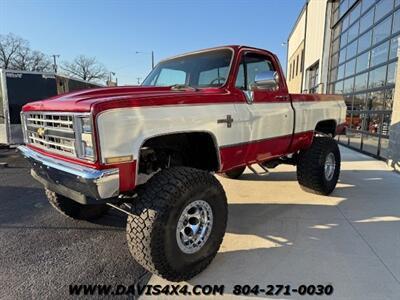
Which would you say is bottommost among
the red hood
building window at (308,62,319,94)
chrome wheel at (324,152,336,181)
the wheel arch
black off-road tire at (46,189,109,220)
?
black off-road tire at (46,189,109,220)

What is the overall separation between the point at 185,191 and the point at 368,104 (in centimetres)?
859

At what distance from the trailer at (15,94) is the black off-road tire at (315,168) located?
786 centimetres

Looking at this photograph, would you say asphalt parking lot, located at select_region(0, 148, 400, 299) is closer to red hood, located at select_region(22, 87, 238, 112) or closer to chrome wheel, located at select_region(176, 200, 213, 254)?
chrome wheel, located at select_region(176, 200, 213, 254)

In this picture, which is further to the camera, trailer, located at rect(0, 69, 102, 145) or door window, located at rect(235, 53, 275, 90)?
trailer, located at rect(0, 69, 102, 145)

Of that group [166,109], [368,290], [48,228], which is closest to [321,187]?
[368,290]

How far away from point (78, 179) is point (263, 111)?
2325 millimetres

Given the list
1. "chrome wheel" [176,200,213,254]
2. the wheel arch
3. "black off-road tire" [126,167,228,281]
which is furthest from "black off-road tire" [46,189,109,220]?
the wheel arch

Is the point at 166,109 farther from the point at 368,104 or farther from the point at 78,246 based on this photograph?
the point at 368,104

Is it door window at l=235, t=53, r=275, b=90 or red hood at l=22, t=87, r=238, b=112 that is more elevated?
door window at l=235, t=53, r=275, b=90

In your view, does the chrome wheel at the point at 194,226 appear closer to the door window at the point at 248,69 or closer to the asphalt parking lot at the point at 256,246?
Answer: the asphalt parking lot at the point at 256,246

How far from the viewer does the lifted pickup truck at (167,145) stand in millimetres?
2426

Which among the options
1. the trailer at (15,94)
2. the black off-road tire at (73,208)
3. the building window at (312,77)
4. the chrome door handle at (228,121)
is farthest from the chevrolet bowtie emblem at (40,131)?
the building window at (312,77)

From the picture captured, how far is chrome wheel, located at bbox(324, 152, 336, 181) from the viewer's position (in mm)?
5316

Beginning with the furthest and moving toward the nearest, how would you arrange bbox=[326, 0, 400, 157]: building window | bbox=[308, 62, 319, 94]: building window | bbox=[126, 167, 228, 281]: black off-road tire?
bbox=[308, 62, 319, 94]: building window, bbox=[326, 0, 400, 157]: building window, bbox=[126, 167, 228, 281]: black off-road tire
